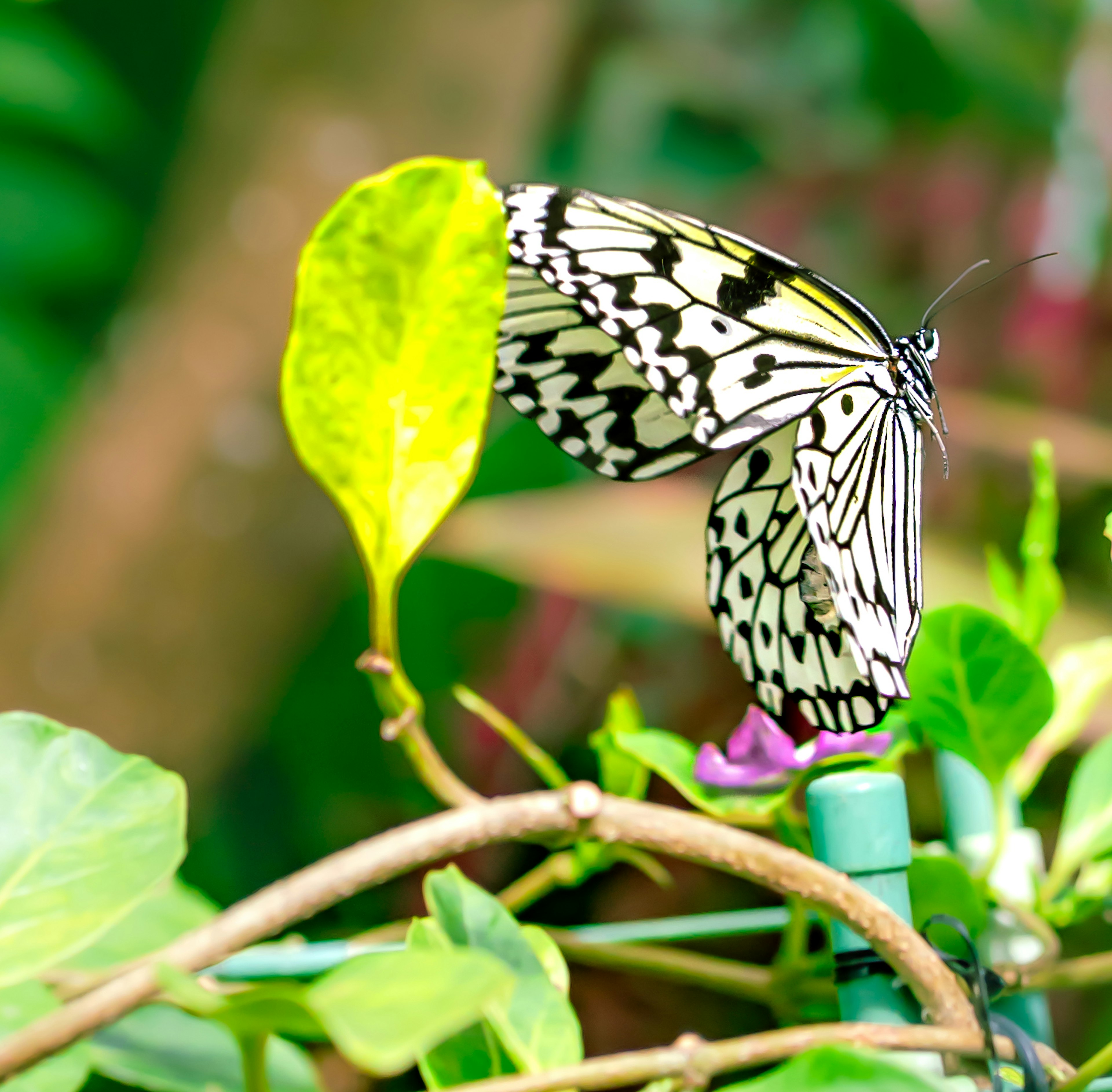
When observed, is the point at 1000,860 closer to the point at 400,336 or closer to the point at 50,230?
the point at 400,336

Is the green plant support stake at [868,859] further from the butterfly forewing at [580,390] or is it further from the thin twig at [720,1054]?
the butterfly forewing at [580,390]

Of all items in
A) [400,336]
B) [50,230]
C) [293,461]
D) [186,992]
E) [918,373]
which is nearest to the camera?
[186,992]

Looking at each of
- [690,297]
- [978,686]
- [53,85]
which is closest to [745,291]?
[690,297]

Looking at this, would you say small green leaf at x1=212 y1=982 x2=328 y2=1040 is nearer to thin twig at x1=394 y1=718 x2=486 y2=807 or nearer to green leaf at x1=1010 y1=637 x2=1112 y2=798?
thin twig at x1=394 y1=718 x2=486 y2=807

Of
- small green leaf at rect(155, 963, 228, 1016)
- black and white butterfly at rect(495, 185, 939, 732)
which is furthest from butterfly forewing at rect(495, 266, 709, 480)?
small green leaf at rect(155, 963, 228, 1016)

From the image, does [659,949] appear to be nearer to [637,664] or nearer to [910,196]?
[637,664]

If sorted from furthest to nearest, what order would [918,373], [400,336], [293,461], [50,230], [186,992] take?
[50,230], [293,461], [918,373], [400,336], [186,992]
